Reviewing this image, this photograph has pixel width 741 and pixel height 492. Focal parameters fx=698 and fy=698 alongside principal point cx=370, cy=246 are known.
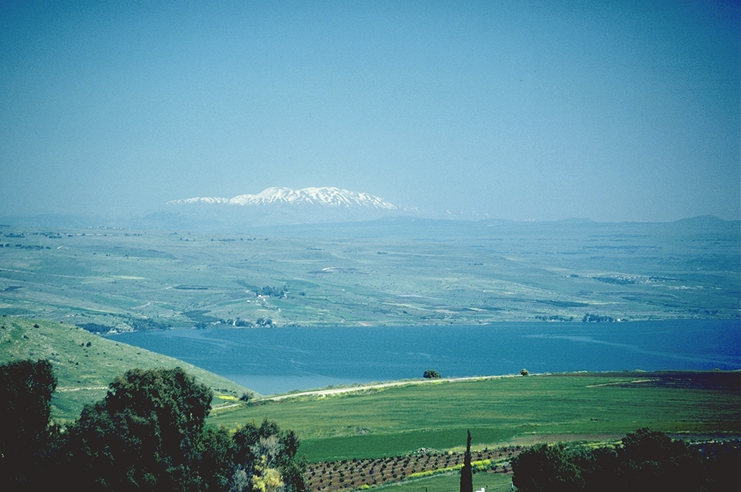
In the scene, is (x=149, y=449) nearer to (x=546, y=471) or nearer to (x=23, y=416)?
(x=23, y=416)

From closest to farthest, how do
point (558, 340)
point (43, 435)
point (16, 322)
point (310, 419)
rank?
1. point (43, 435)
2. point (310, 419)
3. point (16, 322)
4. point (558, 340)

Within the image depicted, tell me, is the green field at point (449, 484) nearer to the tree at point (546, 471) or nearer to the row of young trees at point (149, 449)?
the tree at point (546, 471)

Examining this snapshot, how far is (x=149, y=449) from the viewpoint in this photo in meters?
31.1

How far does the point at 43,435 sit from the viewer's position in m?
35.9

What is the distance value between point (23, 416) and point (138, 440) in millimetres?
9711

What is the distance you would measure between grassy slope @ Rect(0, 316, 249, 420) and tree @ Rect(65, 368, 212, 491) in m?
32.3

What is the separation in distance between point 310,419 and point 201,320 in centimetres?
13353

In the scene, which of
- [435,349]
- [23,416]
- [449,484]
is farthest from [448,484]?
[435,349]

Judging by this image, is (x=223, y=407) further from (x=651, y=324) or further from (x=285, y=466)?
(x=651, y=324)

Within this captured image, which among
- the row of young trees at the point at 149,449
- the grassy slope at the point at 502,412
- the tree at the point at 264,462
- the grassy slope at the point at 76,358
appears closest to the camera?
the row of young trees at the point at 149,449

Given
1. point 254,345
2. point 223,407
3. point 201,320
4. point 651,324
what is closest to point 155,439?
point 223,407

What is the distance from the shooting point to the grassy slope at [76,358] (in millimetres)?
67562

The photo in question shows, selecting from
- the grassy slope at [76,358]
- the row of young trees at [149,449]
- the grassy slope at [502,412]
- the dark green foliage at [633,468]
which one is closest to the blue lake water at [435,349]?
the grassy slope at [76,358]

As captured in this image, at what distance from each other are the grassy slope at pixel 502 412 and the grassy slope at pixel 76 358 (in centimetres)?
1494
